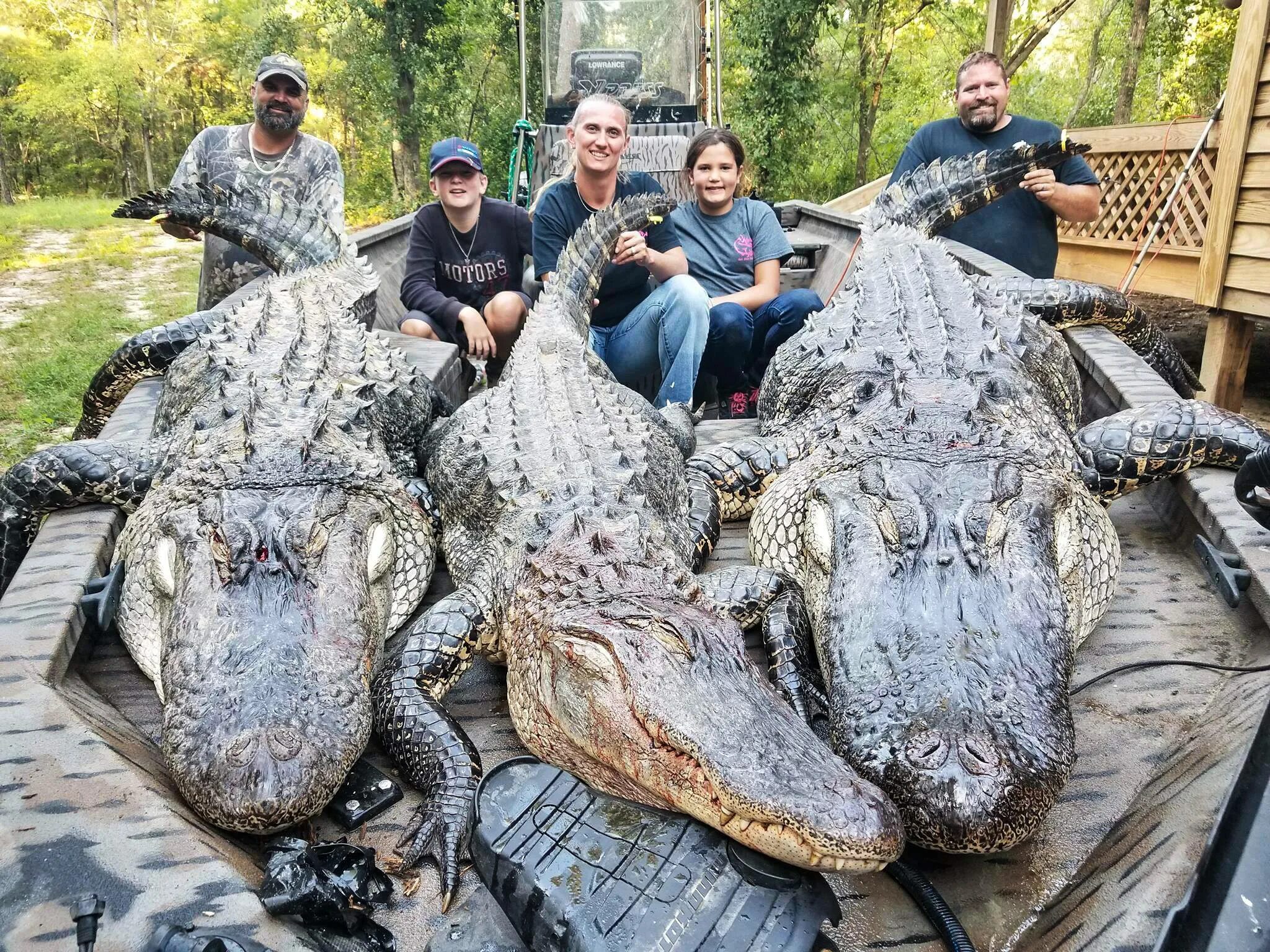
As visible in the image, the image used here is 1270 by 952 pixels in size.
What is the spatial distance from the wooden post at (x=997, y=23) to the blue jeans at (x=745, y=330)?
7.31 meters

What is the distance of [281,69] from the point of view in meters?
5.30

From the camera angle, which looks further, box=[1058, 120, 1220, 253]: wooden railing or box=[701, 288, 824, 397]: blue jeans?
box=[1058, 120, 1220, 253]: wooden railing

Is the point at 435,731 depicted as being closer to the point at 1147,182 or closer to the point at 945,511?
the point at 945,511

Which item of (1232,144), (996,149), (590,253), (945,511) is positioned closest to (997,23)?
(1232,144)

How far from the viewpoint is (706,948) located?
1303mm

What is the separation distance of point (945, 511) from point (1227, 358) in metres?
5.14

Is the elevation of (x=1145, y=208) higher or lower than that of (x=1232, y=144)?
lower

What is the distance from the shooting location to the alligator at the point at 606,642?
1.37 metres

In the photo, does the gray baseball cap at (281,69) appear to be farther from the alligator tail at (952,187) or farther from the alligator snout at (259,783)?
the alligator snout at (259,783)

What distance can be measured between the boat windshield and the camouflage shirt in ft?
11.6

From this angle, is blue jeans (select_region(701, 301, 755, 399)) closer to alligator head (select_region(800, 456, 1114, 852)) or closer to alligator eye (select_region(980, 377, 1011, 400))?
alligator eye (select_region(980, 377, 1011, 400))

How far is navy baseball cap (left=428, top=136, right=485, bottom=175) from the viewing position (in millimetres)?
4711

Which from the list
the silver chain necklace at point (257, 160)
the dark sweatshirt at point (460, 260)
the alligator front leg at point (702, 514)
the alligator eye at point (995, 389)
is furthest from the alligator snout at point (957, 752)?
the silver chain necklace at point (257, 160)

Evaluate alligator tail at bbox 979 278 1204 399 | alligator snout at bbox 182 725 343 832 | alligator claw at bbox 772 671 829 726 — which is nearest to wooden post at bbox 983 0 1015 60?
alligator tail at bbox 979 278 1204 399
